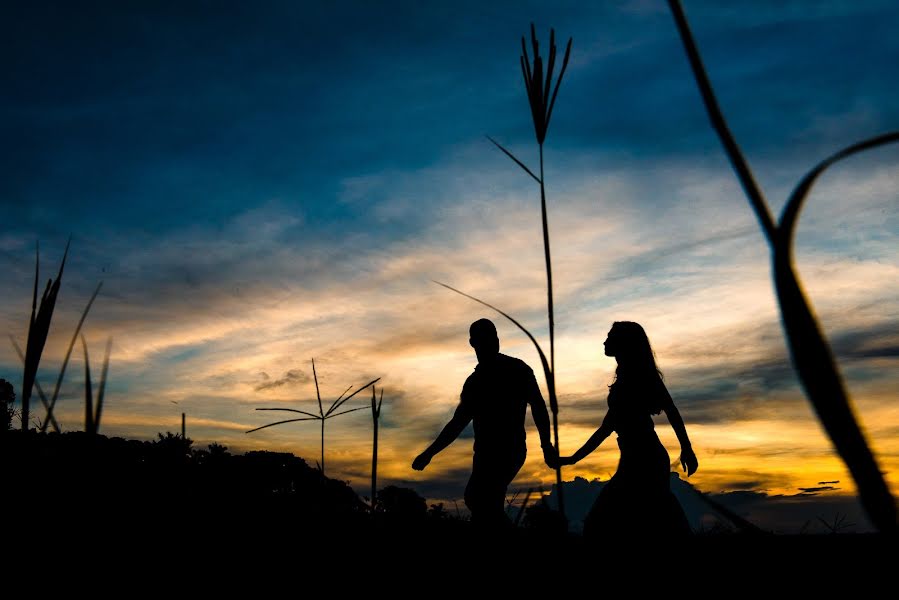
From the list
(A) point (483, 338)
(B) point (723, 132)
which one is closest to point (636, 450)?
(A) point (483, 338)

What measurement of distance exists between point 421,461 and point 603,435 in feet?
5.77

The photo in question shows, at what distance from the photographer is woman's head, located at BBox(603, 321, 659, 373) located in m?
6.87

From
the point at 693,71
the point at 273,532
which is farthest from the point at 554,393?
the point at 273,532

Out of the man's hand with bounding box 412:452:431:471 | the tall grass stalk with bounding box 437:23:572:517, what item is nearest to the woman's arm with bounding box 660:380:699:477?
the man's hand with bounding box 412:452:431:471

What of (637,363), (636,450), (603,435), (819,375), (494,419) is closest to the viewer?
(819,375)

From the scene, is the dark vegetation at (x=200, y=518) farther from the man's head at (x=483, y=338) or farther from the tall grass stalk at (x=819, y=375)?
the tall grass stalk at (x=819, y=375)

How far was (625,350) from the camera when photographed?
688 cm

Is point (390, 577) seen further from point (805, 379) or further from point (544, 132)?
point (805, 379)

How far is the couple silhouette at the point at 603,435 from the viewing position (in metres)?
6.52

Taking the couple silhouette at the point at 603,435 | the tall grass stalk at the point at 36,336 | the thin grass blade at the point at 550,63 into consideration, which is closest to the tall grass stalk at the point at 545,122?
the thin grass blade at the point at 550,63

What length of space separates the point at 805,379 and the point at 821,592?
166 inches

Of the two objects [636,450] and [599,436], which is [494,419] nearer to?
[599,436]

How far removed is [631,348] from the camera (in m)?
6.87

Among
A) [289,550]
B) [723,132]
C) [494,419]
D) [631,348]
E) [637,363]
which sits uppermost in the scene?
[631,348]
